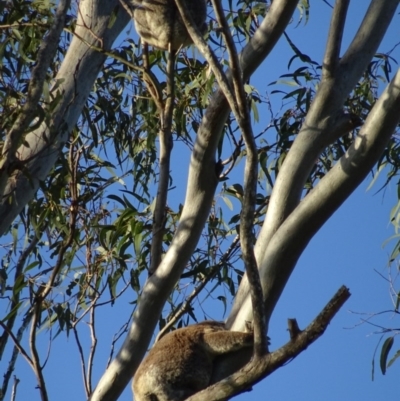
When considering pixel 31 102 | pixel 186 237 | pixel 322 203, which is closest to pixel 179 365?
pixel 186 237

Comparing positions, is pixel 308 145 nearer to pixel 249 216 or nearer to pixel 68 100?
pixel 249 216

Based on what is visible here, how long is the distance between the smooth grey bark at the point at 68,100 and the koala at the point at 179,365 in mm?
824

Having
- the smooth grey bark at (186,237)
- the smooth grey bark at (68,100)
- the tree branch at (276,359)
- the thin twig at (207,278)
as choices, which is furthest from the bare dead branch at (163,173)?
the tree branch at (276,359)

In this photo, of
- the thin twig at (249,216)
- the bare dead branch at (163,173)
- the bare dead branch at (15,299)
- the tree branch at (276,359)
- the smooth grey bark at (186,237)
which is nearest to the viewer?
the tree branch at (276,359)

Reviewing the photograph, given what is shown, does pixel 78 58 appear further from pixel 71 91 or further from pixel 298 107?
pixel 298 107

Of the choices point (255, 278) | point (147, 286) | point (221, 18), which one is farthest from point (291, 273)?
point (221, 18)

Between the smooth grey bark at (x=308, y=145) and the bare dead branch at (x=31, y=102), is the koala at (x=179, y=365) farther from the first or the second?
the bare dead branch at (x=31, y=102)

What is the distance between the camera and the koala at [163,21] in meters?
3.29

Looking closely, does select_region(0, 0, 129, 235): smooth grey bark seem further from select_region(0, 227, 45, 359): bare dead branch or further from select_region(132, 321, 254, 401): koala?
select_region(132, 321, 254, 401): koala

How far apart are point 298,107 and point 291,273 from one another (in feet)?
6.09

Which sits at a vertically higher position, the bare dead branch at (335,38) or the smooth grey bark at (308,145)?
the bare dead branch at (335,38)

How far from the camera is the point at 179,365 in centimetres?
275

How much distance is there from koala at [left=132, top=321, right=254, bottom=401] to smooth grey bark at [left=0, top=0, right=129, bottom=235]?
82 cm

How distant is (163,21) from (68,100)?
21.5 inches
